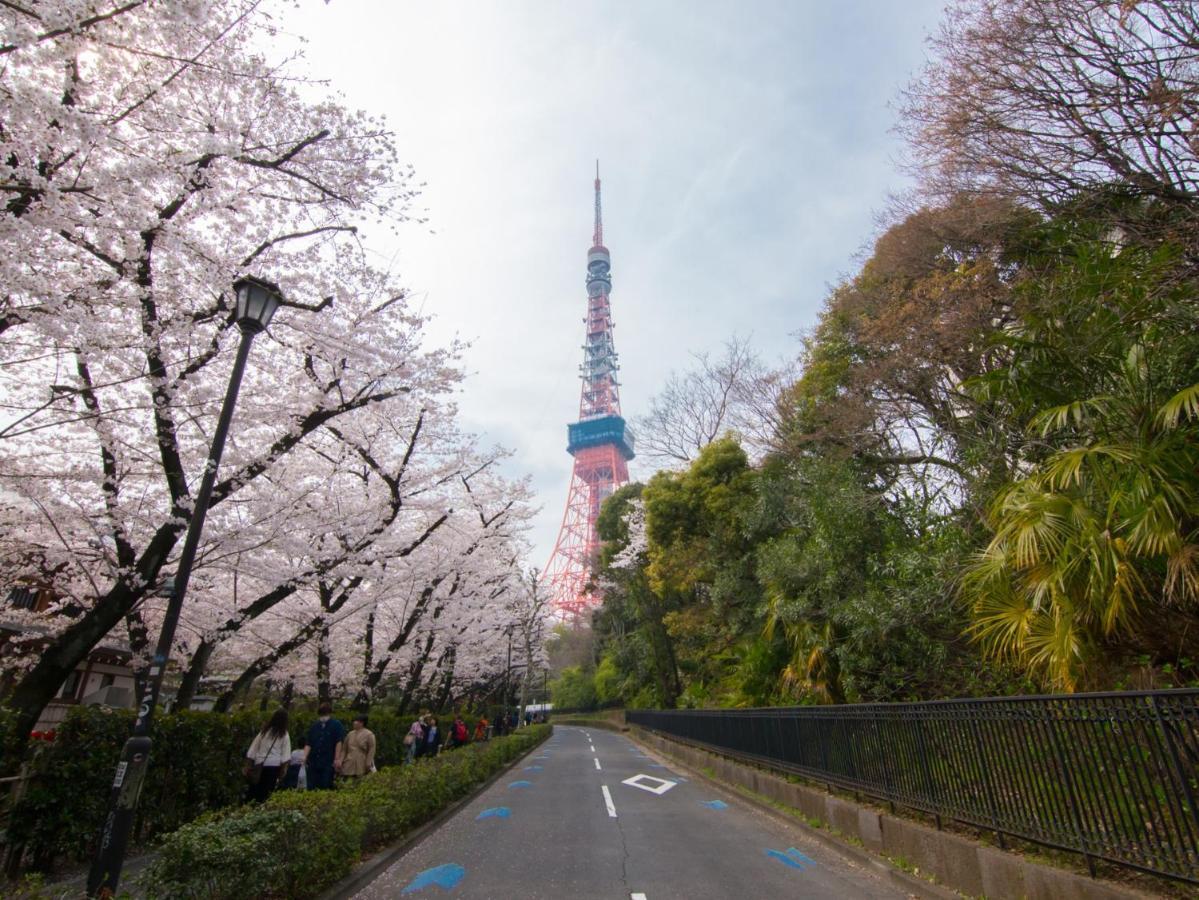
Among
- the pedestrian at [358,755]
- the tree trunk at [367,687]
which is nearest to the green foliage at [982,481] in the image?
the pedestrian at [358,755]

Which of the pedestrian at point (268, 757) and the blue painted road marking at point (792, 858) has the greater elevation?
the pedestrian at point (268, 757)

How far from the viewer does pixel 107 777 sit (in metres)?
5.83

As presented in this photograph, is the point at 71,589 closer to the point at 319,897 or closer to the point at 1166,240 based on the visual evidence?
the point at 319,897

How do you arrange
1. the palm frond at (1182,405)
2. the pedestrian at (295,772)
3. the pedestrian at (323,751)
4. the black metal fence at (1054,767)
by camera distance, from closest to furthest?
the black metal fence at (1054,767) → the palm frond at (1182,405) → the pedestrian at (323,751) → the pedestrian at (295,772)

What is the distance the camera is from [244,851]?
13.3 feet

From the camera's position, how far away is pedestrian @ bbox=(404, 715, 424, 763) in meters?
13.0

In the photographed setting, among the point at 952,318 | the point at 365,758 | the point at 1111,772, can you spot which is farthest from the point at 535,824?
the point at 952,318

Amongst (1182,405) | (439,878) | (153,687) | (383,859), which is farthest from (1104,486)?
(153,687)

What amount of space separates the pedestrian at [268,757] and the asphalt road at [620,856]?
5.95ft

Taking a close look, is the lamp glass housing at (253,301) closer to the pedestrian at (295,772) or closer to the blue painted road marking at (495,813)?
the pedestrian at (295,772)

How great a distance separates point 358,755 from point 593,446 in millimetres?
59926

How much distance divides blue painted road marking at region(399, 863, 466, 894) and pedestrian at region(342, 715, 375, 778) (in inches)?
110

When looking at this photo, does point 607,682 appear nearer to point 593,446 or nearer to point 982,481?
point 593,446

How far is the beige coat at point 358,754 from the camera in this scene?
8203 mm
